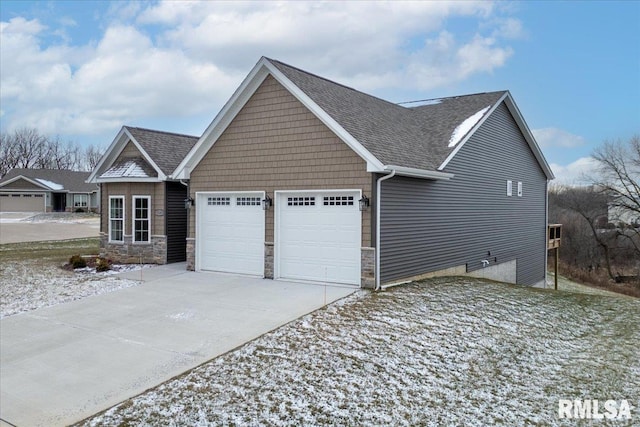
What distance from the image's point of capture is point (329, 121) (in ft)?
35.8

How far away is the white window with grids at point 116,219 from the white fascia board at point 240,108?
3599mm

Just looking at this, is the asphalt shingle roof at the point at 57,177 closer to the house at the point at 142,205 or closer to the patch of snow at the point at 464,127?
the house at the point at 142,205

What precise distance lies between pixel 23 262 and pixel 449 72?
19.0 meters

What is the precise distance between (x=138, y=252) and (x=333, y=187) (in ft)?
26.6

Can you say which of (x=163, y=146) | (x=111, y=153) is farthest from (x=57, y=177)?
(x=163, y=146)

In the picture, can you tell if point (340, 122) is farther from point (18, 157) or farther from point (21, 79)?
point (18, 157)

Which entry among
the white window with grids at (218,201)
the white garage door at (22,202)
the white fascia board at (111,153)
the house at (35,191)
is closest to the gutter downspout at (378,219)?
the white window with grids at (218,201)

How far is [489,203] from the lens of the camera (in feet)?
52.2

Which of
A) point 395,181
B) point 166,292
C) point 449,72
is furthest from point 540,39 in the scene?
point 166,292

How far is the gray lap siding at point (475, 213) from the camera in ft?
37.2

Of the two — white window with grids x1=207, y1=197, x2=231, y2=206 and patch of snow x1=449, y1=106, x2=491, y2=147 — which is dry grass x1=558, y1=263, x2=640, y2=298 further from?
white window with grids x1=207, y1=197, x2=231, y2=206

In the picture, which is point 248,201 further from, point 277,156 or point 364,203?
point 364,203

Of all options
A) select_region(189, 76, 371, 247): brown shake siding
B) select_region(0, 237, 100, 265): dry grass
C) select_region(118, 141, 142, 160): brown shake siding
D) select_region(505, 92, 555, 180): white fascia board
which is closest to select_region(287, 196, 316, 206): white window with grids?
select_region(189, 76, 371, 247): brown shake siding

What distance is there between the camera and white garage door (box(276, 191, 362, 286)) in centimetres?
1100
